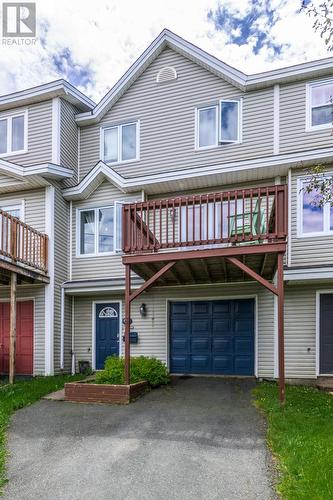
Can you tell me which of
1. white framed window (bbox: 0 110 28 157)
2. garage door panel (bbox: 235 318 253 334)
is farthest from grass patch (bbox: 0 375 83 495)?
white framed window (bbox: 0 110 28 157)

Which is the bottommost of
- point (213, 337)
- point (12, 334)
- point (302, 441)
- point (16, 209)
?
point (302, 441)

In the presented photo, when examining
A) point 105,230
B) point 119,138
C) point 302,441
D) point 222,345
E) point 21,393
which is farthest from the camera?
point 119,138

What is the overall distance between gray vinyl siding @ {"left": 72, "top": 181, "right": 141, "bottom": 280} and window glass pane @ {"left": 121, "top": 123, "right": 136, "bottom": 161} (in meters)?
1.13

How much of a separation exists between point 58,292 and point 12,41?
784 centimetres

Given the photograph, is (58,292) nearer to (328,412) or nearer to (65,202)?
(65,202)

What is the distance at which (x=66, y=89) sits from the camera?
1215 cm

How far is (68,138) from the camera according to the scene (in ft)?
41.7

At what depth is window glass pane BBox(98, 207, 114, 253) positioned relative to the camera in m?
12.2

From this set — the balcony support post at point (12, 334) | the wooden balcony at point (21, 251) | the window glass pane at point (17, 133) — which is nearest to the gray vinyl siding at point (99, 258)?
the wooden balcony at point (21, 251)

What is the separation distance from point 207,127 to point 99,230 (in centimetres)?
457

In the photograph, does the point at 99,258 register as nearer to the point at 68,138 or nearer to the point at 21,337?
the point at 21,337

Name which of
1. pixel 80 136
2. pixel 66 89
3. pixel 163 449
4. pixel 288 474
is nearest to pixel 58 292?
pixel 80 136

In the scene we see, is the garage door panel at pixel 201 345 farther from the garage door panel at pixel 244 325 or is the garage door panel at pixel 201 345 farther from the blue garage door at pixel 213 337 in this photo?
the garage door panel at pixel 244 325

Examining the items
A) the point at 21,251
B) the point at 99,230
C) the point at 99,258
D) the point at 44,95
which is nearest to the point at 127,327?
the point at 99,258
